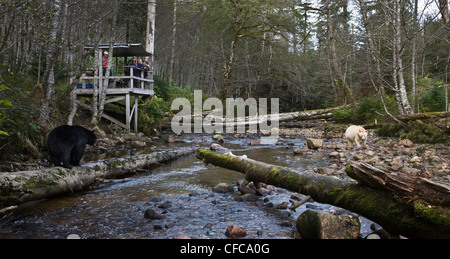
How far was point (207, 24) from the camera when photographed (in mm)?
26969

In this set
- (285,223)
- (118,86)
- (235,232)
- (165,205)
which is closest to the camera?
(235,232)

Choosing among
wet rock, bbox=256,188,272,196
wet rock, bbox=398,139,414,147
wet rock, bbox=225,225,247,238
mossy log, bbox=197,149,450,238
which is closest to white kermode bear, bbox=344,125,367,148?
wet rock, bbox=398,139,414,147

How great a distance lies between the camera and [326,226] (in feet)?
10.4

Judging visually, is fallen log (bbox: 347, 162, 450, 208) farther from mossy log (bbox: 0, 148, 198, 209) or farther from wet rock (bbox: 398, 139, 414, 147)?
wet rock (bbox: 398, 139, 414, 147)

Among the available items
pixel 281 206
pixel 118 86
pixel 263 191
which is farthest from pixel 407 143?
pixel 118 86

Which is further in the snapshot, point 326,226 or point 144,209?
point 144,209

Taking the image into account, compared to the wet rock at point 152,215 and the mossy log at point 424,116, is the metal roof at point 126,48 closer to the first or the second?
the wet rock at point 152,215

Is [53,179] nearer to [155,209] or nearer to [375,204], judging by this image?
[155,209]

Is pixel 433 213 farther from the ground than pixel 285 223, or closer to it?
farther from the ground

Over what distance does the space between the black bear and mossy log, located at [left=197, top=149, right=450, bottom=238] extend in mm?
3860

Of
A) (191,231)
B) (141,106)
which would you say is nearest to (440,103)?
(141,106)
